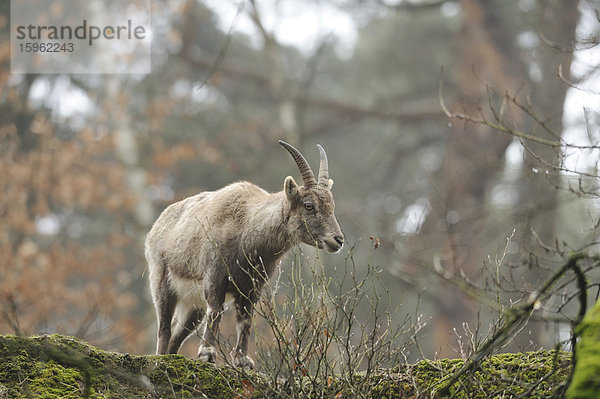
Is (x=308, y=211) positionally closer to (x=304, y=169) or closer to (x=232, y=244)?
(x=304, y=169)

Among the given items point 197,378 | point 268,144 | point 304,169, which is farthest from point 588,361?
point 268,144

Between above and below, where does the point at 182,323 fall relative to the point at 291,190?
below

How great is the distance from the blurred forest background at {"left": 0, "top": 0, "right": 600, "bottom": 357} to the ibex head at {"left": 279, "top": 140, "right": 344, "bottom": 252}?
3745 millimetres

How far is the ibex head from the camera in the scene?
6.68 metres

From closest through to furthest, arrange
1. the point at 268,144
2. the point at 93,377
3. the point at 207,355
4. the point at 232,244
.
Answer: the point at 93,377 < the point at 207,355 < the point at 232,244 < the point at 268,144

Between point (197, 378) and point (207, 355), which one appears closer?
point (197, 378)

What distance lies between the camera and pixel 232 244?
22.0 ft

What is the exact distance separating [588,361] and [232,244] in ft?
12.6

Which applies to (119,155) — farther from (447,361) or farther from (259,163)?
(447,361)

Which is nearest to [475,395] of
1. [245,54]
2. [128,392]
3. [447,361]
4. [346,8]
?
[447,361]

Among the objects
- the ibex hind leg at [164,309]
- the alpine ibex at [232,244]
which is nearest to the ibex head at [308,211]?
the alpine ibex at [232,244]

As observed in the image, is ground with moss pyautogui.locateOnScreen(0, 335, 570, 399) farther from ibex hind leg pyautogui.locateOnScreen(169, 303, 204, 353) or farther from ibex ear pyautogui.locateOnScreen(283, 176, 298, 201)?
ibex ear pyautogui.locateOnScreen(283, 176, 298, 201)

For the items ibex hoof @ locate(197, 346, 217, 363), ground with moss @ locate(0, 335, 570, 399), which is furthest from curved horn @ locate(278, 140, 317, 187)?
ground with moss @ locate(0, 335, 570, 399)

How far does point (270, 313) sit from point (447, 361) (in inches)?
76.2
